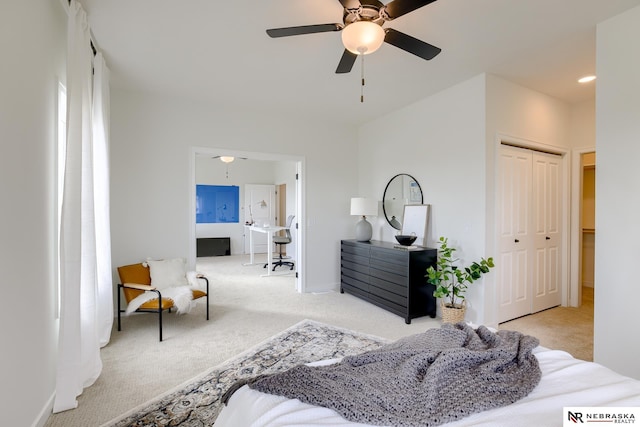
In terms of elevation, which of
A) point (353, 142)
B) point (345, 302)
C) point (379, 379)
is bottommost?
point (345, 302)

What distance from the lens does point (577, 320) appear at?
3693 mm

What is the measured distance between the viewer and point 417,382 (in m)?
1.15

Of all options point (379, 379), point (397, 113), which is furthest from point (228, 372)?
point (397, 113)

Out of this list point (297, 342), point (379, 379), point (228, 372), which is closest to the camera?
point (379, 379)

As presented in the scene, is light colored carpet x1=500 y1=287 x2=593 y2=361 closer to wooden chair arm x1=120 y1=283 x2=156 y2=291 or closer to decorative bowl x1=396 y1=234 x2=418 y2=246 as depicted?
decorative bowl x1=396 y1=234 x2=418 y2=246

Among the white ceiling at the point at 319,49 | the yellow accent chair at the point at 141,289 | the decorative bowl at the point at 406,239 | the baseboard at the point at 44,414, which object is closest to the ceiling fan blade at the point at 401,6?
the white ceiling at the point at 319,49

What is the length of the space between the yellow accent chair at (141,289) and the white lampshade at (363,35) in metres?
2.78

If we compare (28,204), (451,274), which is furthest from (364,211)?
(28,204)

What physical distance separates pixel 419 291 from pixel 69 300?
10.7ft

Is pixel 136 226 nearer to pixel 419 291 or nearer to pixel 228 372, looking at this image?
pixel 228 372

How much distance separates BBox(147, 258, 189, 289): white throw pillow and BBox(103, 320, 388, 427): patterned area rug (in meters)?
1.41

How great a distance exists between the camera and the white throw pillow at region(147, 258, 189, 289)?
11.8 feet

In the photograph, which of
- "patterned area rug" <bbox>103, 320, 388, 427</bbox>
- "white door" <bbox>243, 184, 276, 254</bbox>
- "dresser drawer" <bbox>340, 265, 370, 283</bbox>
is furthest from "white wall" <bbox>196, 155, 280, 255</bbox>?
"patterned area rug" <bbox>103, 320, 388, 427</bbox>

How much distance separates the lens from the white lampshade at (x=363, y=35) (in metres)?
1.93
